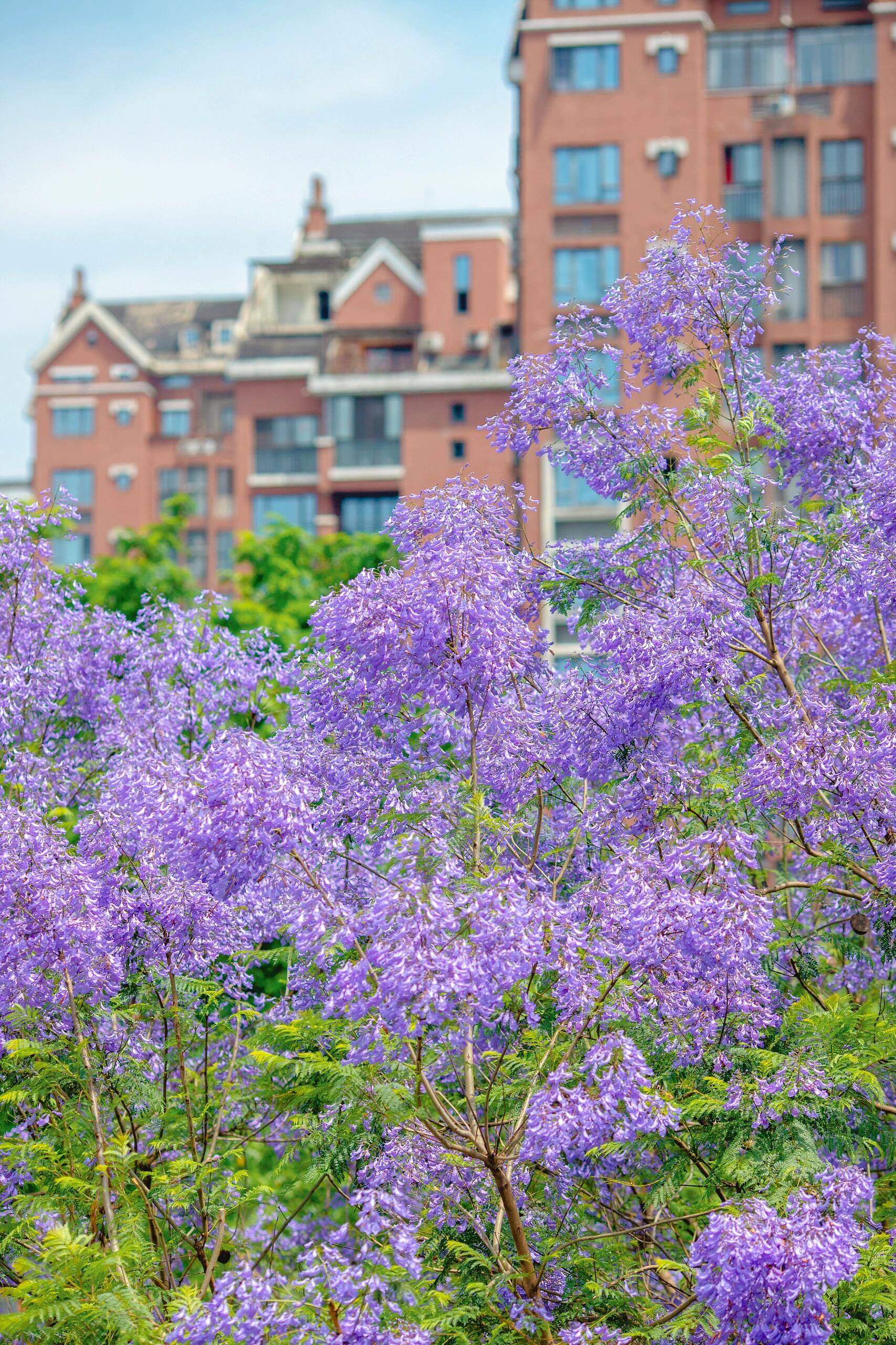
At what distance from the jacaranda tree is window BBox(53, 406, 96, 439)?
62477 mm

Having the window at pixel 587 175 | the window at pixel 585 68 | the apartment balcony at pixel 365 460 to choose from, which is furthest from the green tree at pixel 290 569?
the apartment balcony at pixel 365 460

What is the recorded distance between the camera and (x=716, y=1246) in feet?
26.6

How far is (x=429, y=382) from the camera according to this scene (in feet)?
199

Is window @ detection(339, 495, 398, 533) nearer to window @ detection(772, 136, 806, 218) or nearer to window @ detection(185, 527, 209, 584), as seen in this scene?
window @ detection(185, 527, 209, 584)

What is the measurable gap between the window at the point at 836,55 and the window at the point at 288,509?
23.1 metres

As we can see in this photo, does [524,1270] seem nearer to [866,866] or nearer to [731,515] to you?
[866,866]

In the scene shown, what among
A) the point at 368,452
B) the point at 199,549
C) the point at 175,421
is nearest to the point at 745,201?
the point at 368,452

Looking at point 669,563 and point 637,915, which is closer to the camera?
point 637,915

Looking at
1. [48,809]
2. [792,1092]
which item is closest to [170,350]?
[48,809]

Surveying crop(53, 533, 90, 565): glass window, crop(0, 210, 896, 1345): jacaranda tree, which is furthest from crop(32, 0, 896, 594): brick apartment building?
crop(0, 210, 896, 1345): jacaranda tree

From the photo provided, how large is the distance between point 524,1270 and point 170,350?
71.0 meters

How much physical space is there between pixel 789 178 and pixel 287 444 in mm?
22119

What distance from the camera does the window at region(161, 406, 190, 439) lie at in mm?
75000

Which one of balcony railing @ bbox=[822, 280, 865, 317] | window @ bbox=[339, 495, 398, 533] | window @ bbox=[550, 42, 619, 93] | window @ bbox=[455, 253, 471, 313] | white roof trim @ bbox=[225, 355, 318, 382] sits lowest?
window @ bbox=[339, 495, 398, 533]
